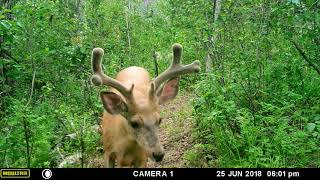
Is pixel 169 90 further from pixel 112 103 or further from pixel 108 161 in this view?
pixel 108 161

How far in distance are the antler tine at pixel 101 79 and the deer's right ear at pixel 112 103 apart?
0.31ft

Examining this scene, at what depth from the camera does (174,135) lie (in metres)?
7.85

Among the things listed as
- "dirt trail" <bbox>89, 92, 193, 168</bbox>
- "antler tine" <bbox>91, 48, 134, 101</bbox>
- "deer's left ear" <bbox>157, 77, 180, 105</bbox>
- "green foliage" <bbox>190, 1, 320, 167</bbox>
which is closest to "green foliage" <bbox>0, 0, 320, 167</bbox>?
"green foliage" <bbox>190, 1, 320, 167</bbox>

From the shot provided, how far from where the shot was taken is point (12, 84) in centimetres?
890

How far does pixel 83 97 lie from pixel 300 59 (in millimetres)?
3315

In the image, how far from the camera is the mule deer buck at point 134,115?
17.9 ft

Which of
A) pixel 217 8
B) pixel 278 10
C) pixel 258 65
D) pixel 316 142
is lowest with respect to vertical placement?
pixel 316 142

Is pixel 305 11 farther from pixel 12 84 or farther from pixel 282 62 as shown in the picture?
pixel 12 84

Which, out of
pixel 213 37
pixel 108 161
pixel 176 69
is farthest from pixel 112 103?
pixel 213 37

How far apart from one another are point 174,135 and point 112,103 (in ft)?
7.56

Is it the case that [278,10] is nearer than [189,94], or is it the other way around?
[278,10]

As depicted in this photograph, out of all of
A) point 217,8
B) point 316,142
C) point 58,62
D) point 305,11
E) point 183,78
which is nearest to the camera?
point 316,142

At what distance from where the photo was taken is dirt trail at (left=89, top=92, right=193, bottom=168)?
6895 mm

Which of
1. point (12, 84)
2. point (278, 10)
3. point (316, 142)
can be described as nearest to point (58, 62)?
point (12, 84)
